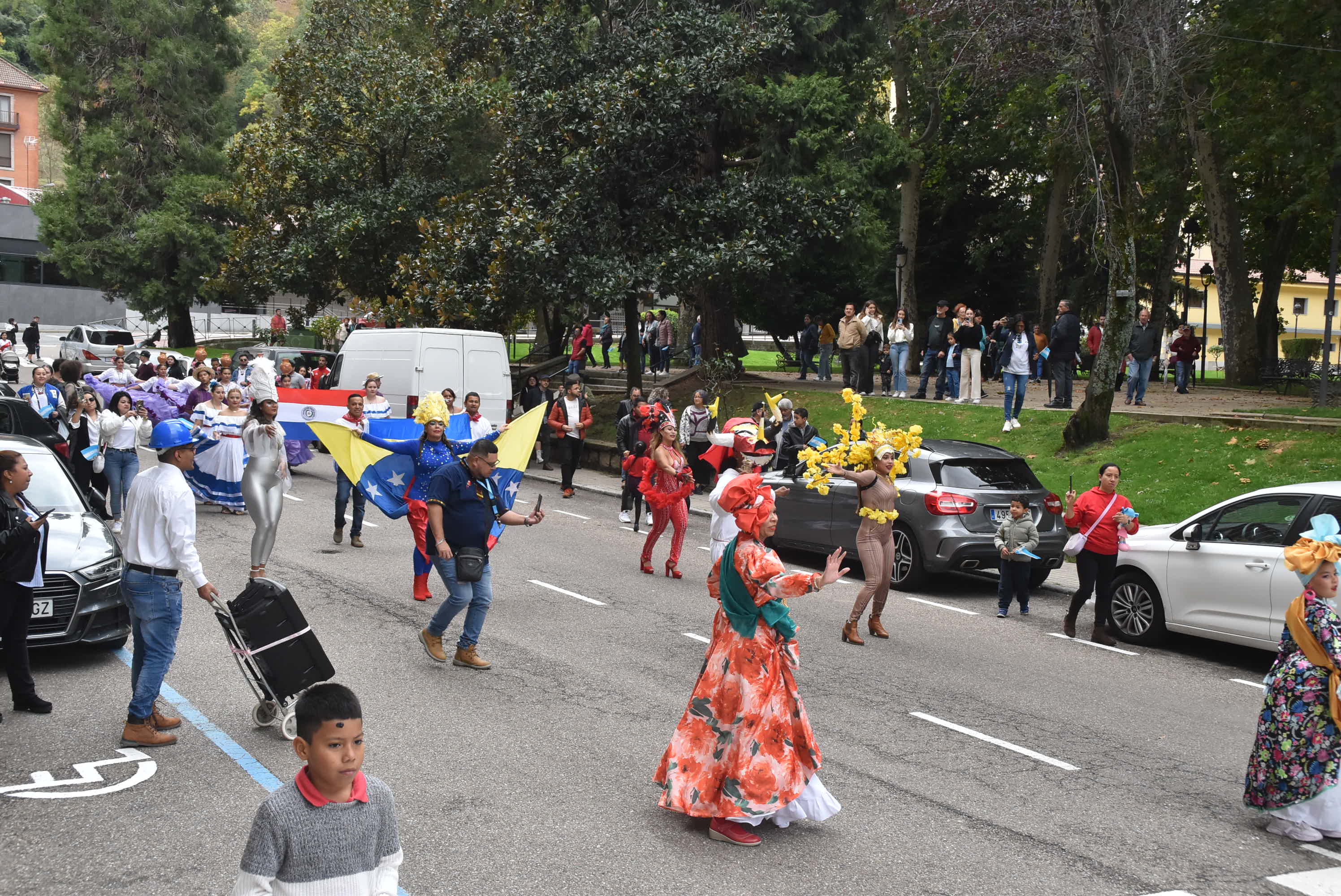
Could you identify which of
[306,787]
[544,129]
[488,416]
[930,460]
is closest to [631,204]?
[544,129]

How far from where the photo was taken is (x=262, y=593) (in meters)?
6.94

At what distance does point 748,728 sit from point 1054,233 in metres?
29.8

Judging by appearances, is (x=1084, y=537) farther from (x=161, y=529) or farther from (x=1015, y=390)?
(x=1015, y=390)

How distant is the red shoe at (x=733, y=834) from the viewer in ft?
19.2

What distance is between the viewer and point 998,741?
781 cm

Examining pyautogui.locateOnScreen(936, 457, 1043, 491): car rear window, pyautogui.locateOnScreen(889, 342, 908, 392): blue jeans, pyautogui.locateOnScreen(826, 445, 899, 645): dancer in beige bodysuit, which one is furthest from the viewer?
pyautogui.locateOnScreen(889, 342, 908, 392): blue jeans

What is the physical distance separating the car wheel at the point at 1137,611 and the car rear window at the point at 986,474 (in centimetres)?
219

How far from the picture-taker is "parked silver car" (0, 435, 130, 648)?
329 inches

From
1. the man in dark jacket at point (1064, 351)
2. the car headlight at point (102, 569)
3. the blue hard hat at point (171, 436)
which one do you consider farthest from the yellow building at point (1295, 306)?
the blue hard hat at point (171, 436)

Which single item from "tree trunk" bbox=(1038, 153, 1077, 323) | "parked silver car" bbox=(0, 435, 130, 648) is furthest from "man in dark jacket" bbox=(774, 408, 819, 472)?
"tree trunk" bbox=(1038, 153, 1077, 323)

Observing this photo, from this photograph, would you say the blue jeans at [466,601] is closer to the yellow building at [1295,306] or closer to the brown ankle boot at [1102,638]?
the brown ankle boot at [1102,638]

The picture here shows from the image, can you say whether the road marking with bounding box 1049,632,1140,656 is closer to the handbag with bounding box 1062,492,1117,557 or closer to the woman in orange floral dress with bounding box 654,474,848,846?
the handbag with bounding box 1062,492,1117,557

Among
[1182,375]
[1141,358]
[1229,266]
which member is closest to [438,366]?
[1141,358]

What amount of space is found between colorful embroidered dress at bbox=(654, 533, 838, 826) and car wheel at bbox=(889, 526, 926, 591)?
24.6 feet
